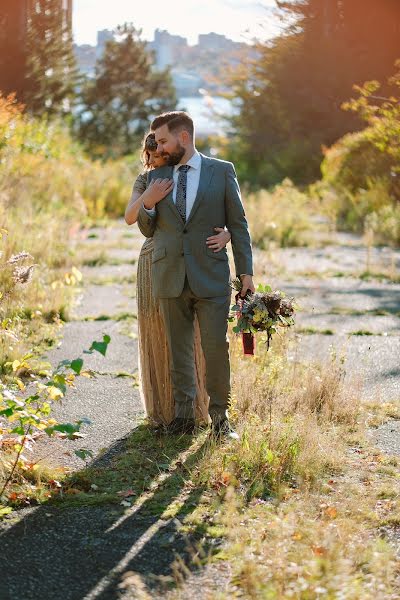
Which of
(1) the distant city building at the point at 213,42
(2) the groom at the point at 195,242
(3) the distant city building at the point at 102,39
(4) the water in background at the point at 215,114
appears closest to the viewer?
(2) the groom at the point at 195,242

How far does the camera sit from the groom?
5125 millimetres

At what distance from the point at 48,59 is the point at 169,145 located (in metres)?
18.1

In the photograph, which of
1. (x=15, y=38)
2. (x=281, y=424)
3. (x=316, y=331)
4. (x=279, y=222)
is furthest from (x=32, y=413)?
(x=15, y=38)

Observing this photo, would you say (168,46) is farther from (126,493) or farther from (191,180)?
(126,493)

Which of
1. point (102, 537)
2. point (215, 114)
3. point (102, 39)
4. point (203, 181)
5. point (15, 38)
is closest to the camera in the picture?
point (102, 537)

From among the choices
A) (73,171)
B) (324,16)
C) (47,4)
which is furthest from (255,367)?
(324,16)

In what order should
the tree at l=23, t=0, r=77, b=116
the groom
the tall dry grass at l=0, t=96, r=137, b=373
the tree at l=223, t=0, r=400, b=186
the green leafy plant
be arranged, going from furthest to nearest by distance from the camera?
the tree at l=223, t=0, r=400, b=186
the tree at l=23, t=0, r=77, b=116
the tall dry grass at l=0, t=96, r=137, b=373
the groom
the green leafy plant

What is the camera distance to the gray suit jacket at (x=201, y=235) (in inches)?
202

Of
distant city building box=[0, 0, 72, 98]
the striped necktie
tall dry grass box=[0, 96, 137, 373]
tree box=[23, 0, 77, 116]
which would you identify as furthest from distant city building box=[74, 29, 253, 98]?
the striped necktie

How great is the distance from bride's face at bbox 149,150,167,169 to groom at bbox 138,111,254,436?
0.03 meters

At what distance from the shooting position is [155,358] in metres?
5.54

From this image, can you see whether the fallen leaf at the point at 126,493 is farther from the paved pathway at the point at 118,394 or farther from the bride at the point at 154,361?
the bride at the point at 154,361

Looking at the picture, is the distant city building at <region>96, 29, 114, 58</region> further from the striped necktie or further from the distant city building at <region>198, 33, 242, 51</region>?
the striped necktie

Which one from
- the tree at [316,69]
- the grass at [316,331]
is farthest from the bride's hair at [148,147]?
the tree at [316,69]
